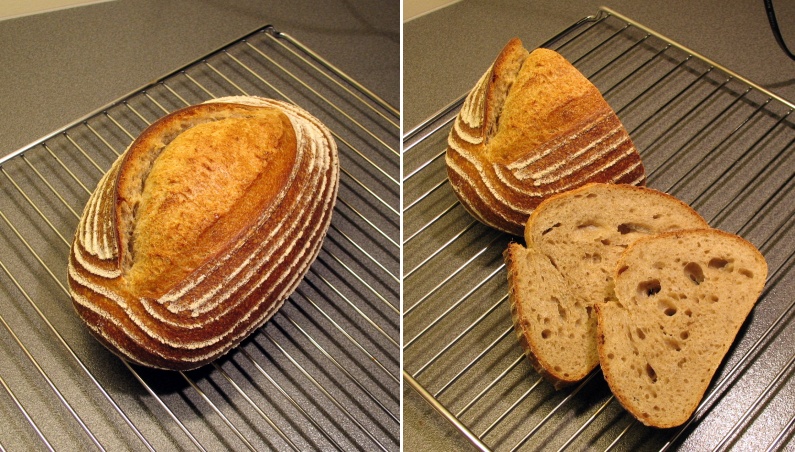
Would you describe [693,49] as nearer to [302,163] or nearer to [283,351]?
[302,163]

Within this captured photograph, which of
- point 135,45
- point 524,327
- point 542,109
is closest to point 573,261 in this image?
point 524,327

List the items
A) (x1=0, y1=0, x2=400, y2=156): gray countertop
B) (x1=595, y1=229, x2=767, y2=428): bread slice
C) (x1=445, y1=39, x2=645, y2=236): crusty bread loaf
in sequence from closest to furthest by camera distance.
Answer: (x1=595, y1=229, x2=767, y2=428): bread slice
(x1=445, y1=39, x2=645, y2=236): crusty bread loaf
(x1=0, y1=0, x2=400, y2=156): gray countertop

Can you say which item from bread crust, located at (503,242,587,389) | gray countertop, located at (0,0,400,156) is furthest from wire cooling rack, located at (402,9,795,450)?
gray countertop, located at (0,0,400,156)

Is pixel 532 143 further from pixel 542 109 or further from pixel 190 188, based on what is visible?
pixel 190 188

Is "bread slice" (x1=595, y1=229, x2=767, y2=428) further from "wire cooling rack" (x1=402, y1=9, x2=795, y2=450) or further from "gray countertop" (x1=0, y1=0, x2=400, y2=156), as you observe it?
"gray countertop" (x1=0, y1=0, x2=400, y2=156)

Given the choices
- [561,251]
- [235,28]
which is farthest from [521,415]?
[235,28]

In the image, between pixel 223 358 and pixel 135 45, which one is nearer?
pixel 223 358

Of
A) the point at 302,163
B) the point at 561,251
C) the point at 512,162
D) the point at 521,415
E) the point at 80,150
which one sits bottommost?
the point at 521,415
